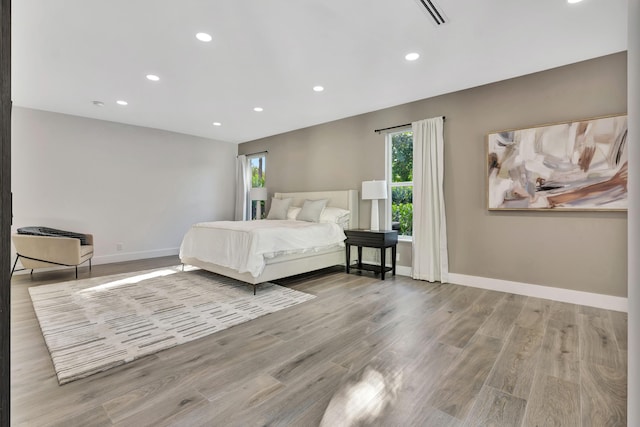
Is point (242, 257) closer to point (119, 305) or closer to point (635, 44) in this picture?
point (119, 305)

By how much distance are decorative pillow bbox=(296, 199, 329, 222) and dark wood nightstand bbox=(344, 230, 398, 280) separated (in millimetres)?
606

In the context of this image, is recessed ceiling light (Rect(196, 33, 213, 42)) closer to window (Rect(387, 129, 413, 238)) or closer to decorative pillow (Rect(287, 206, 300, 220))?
window (Rect(387, 129, 413, 238))

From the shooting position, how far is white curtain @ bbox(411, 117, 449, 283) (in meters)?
3.94

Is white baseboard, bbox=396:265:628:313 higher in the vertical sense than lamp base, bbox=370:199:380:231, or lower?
lower

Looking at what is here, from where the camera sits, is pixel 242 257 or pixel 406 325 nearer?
pixel 406 325

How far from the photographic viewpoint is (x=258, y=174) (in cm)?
693

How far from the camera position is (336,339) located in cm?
228

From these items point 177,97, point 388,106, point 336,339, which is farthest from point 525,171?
point 177,97

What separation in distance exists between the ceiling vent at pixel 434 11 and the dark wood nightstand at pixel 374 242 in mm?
2515

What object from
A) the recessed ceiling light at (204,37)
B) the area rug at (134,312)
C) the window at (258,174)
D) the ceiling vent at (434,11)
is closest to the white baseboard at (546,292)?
the area rug at (134,312)

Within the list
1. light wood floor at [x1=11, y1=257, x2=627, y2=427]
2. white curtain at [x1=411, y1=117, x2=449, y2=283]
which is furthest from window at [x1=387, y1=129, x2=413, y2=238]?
light wood floor at [x1=11, y1=257, x2=627, y2=427]

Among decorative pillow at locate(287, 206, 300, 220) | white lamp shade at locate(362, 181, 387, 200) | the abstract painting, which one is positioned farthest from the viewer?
decorative pillow at locate(287, 206, 300, 220)

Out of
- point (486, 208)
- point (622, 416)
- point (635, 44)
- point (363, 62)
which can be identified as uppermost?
point (363, 62)

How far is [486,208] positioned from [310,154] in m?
3.24
